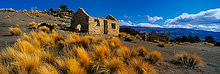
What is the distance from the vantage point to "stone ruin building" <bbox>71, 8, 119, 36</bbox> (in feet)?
34.4

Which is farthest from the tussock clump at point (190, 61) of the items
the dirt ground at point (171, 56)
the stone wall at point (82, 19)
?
the stone wall at point (82, 19)

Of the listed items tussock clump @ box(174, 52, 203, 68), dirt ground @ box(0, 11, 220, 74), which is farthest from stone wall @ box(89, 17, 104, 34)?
tussock clump @ box(174, 52, 203, 68)

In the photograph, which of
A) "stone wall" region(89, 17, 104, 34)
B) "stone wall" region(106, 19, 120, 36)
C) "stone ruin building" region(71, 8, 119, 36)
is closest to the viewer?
"stone ruin building" region(71, 8, 119, 36)

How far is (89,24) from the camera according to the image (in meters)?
10.4

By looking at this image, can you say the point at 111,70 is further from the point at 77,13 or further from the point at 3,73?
the point at 77,13

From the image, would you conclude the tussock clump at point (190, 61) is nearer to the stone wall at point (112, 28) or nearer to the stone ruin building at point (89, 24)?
the stone ruin building at point (89, 24)

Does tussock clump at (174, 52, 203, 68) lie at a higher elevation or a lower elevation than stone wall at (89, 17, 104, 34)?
lower

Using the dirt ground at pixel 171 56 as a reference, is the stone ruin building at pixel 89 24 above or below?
above

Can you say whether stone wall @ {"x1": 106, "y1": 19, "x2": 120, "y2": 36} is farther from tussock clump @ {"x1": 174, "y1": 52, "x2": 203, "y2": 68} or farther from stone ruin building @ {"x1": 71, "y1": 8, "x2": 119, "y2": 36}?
tussock clump @ {"x1": 174, "y1": 52, "x2": 203, "y2": 68}

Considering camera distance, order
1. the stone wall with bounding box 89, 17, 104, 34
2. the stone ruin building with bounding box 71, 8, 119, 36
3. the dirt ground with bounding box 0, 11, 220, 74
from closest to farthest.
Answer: the dirt ground with bounding box 0, 11, 220, 74 < the stone ruin building with bounding box 71, 8, 119, 36 < the stone wall with bounding box 89, 17, 104, 34

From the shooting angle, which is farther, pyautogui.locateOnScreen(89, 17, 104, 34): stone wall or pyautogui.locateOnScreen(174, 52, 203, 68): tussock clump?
pyautogui.locateOnScreen(89, 17, 104, 34): stone wall

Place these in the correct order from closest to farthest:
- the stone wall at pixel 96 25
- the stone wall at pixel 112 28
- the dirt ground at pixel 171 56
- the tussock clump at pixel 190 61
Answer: the dirt ground at pixel 171 56, the tussock clump at pixel 190 61, the stone wall at pixel 96 25, the stone wall at pixel 112 28

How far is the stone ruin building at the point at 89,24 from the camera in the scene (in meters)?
10.5

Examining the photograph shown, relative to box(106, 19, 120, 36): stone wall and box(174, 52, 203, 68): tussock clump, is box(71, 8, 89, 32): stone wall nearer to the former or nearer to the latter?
box(106, 19, 120, 36): stone wall
